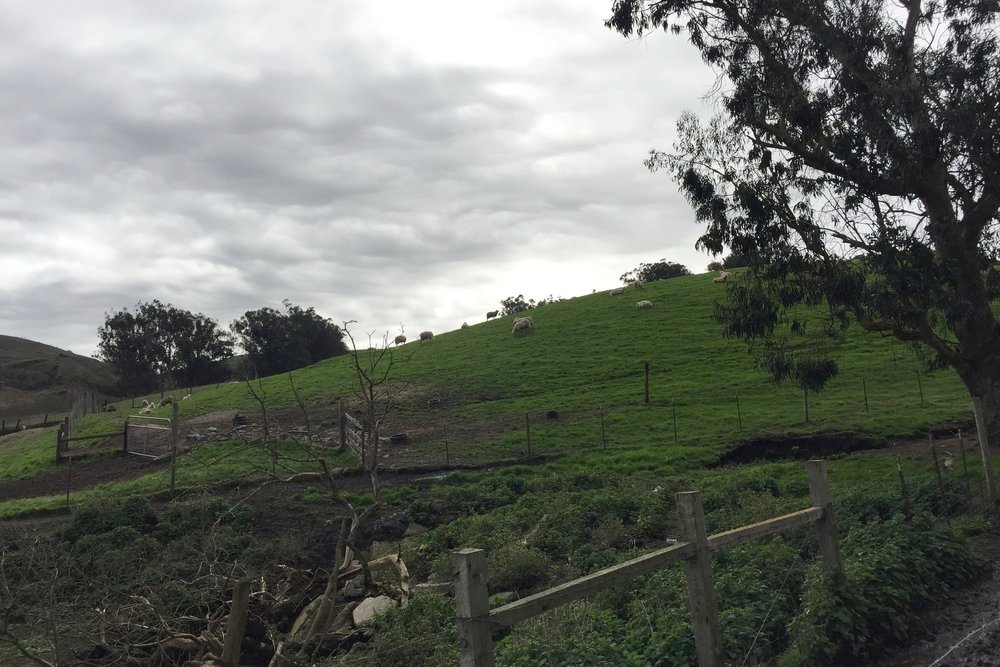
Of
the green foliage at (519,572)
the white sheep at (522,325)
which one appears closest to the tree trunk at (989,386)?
the green foliage at (519,572)

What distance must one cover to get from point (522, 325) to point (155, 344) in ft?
167

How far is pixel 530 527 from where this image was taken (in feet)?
51.7

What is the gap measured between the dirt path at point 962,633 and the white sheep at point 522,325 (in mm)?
45830

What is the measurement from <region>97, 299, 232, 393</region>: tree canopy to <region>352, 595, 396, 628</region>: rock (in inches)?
3122

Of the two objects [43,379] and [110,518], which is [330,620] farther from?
[43,379]

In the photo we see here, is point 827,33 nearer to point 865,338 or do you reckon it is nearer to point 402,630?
point 402,630

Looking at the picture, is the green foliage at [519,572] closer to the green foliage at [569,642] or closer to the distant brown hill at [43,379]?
the green foliage at [569,642]

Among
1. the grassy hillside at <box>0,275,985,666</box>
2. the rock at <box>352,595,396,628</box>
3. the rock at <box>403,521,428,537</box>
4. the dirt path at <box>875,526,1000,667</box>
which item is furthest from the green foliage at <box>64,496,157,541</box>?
the dirt path at <box>875,526,1000,667</box>

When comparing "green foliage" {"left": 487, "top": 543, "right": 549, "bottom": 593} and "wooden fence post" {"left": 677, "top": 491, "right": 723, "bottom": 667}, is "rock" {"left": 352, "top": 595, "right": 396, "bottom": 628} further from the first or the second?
"wooden fence post" {"left": 677, "top": 491, "right": 723, "bottom": 667}

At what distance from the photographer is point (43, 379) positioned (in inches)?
3654

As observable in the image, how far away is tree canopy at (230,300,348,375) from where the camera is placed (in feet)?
253

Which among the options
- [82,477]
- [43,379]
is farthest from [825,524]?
[43,379]

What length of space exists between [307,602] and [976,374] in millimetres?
15572

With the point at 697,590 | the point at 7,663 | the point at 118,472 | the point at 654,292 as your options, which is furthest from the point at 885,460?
the point at 654,292
